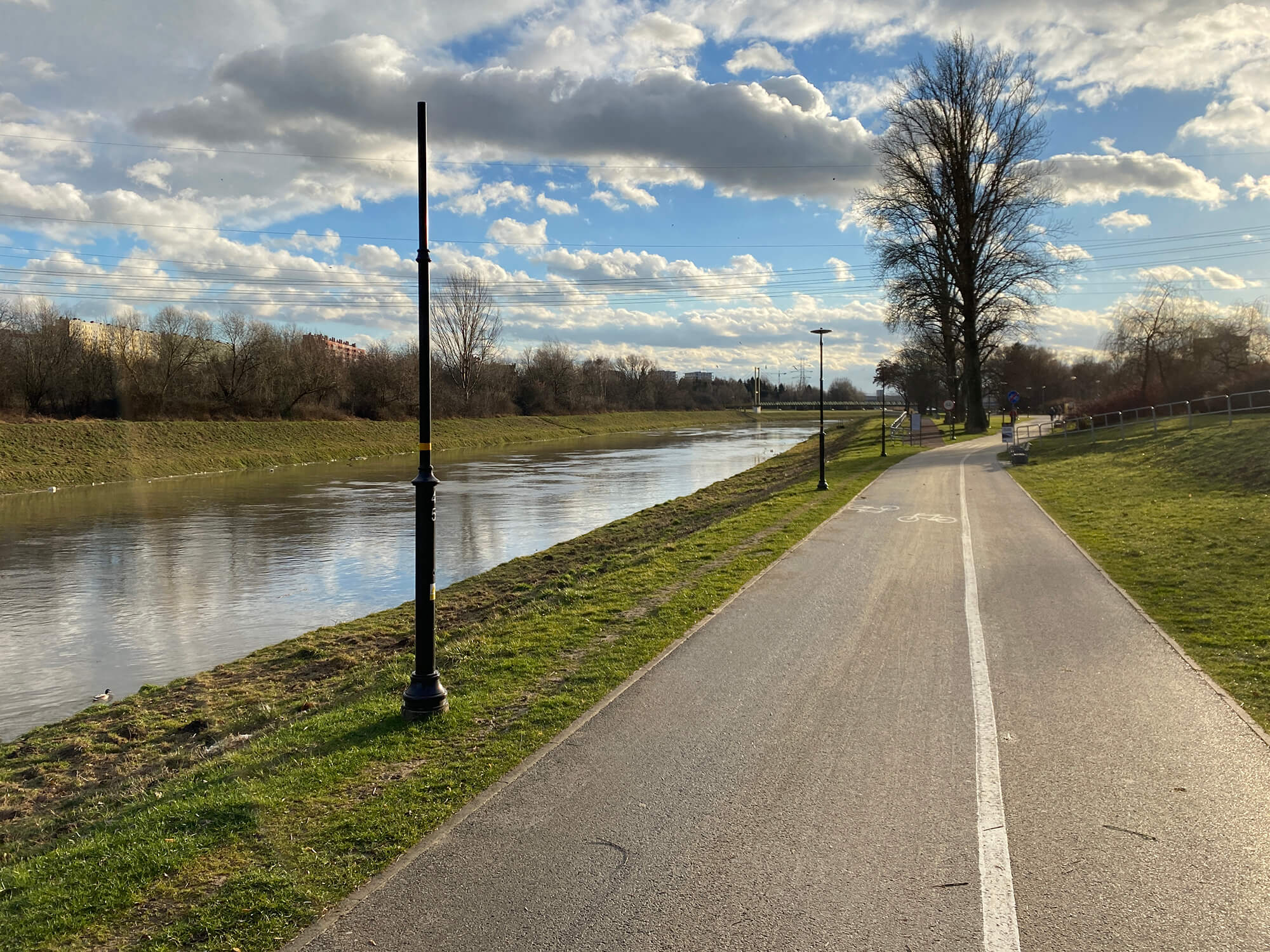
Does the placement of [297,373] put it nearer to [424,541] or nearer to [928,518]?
[928,518]

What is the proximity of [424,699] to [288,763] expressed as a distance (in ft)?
3.34

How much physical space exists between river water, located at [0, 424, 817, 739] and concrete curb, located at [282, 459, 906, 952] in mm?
5760

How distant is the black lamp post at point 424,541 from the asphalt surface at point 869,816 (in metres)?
1.33

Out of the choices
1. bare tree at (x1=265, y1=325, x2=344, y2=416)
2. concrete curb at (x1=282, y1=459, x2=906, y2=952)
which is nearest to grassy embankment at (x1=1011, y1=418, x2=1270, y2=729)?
concrete curb at (x1=282, y1=459, x2=906, y2=952)

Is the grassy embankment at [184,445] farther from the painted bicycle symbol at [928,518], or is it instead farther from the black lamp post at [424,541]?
the black lamp post at [424,541]

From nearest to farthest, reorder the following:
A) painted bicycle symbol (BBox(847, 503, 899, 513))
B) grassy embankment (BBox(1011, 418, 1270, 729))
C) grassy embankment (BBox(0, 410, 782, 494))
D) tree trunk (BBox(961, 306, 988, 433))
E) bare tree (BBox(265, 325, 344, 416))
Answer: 1. grassy embankment (BBox(1011, 418, 1270, 729))
2. painted bicycle symbol (BBox(847, 503, 899, 513))
3. grassy embankment (BBox(0, 410, 782, 494))
4. tree trunk (BBox(961, 306, 988, 433))
5. bare tree (BBox(265, 325, 344, 416))

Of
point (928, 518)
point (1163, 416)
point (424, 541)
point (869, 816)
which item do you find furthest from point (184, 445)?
point (1163, 416)

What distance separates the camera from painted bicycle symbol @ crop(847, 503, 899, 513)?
58.9 feet

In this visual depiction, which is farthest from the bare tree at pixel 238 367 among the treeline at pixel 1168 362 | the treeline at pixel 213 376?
the treeline at pixel 1168 362

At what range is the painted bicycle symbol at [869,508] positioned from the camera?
17.9 meters

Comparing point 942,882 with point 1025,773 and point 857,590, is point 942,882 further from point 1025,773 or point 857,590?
point 857,590

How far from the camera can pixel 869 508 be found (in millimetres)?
18547

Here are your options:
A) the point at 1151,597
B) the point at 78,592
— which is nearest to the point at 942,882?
the point at 1151,597

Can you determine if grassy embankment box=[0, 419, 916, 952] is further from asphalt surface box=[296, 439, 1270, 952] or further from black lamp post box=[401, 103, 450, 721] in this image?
asphalt surface box=[296, 439, 1270, 952]
